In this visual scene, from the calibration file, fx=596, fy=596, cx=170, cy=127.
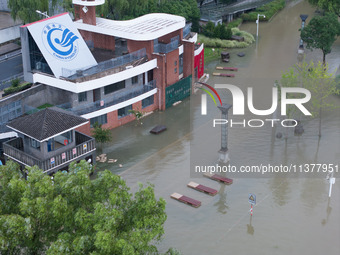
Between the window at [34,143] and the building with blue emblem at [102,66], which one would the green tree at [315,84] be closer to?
the building with blue emblem at [102,66]

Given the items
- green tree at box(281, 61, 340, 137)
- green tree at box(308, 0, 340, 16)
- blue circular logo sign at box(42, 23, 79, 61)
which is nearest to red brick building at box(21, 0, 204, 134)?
blue circular logo sign at box(42, 23, 79, 61)

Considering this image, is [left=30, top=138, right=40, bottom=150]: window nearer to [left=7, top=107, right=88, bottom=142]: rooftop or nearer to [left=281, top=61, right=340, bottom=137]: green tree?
[left=7, top=107, right=88, bottom=142]: rooftop

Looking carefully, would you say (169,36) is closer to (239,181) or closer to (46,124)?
(239,181)

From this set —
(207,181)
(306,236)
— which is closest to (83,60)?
(207,181)

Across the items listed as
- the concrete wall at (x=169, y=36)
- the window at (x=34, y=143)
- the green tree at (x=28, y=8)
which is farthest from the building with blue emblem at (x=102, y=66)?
the green tree at (x=28, y=8)

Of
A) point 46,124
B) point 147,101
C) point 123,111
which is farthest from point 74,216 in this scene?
point 147,101

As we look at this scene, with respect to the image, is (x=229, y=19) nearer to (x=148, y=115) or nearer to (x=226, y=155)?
(x=148, y=115)
